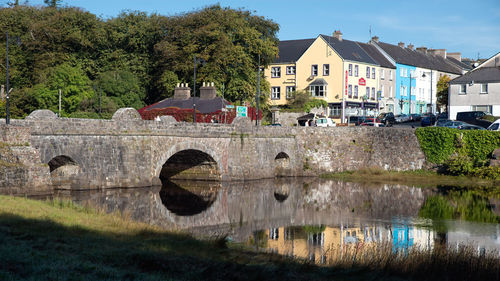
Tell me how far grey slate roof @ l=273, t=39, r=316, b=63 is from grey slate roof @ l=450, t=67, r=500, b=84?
21440 mm

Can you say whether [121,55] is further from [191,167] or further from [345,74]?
[345,74]

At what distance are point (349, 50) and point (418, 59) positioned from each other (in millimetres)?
19415

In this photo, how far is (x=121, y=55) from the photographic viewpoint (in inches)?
2611

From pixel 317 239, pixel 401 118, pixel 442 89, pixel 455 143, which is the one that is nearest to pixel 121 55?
pixel 401 118

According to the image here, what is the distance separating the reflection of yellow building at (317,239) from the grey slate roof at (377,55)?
196 ft

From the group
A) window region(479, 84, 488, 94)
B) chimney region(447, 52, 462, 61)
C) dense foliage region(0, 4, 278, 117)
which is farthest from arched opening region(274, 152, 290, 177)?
chimney region(447, 52, 462, 61)

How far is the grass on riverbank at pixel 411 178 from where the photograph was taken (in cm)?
4496

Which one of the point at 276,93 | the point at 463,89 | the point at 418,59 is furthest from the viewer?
the point at 418,59

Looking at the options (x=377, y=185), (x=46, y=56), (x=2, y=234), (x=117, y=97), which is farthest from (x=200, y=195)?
(x=46, y=56)

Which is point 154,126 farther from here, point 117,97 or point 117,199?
point 117,97

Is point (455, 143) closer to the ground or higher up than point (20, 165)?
higher up

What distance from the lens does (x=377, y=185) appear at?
45.5 m

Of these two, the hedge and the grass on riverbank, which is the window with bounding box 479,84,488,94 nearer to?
the hedge

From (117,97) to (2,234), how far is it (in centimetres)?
4834
